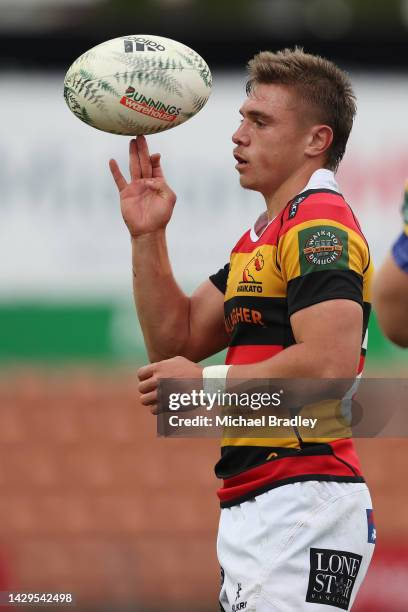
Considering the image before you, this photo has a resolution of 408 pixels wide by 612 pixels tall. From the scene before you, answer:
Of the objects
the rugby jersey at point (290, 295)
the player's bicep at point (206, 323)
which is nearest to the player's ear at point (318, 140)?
the rugby jersey at point (290, 295)

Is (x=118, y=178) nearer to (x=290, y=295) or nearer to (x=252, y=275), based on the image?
(x=252, y=275)

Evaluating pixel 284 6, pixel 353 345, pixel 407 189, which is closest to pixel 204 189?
pixel 284 6

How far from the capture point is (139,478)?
807 cm

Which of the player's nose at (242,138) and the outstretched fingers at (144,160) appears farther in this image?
the outstretched fingers at (144,160)

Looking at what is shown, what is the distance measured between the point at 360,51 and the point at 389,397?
14.8 ft

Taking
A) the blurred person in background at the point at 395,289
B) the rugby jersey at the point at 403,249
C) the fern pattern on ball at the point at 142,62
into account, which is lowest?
the blurred person in background at the point at 395,289

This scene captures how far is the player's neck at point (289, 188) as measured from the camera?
12.4ft

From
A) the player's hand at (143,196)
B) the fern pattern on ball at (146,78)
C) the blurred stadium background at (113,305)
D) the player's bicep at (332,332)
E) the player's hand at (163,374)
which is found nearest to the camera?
the player's bicep at (332,332)

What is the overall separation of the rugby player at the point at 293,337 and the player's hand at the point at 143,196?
0.37 metres

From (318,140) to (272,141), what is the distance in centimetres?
14

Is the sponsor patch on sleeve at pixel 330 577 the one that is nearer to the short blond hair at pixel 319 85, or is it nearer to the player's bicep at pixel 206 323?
the player's bicep at pixel 206 323

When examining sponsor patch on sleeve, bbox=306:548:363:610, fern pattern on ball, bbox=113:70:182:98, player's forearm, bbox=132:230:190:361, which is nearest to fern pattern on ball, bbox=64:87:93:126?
fern pattern on ball, bbox=113:70:182:98

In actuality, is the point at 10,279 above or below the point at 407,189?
above

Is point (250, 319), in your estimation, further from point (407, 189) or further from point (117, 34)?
point (117, 34)
